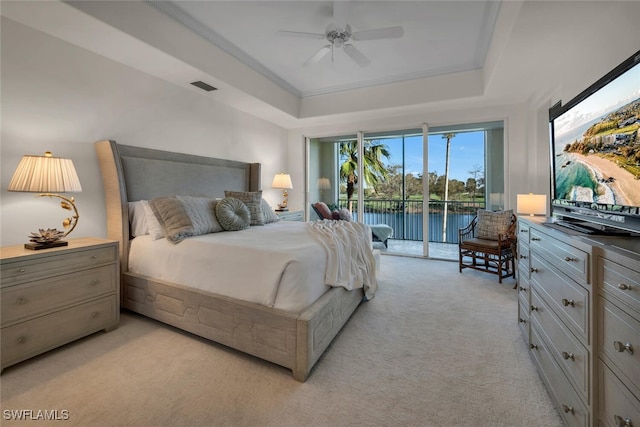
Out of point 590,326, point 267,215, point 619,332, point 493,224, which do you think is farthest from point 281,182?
point 619,332

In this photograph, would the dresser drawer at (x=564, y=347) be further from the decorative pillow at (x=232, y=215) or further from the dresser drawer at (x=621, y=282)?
the decorative pillow at (x=232, y=215)

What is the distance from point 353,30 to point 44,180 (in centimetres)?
309

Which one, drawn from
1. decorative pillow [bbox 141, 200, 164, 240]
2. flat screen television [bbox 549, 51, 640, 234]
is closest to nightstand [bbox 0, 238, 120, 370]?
decorative pillow [bbox 141, 200, 164, 240]

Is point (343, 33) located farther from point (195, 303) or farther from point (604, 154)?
point (195, 303)

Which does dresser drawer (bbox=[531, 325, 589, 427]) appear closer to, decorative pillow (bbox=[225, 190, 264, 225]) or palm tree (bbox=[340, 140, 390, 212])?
decorative pillow (bbox=[225, 190, 264, 225])

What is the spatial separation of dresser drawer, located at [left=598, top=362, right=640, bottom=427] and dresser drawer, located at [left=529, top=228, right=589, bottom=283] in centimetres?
34

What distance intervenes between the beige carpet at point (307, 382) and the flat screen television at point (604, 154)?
1031 millimetres

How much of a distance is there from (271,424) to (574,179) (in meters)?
2.31

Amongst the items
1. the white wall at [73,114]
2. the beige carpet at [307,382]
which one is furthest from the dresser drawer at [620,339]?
the white wall at [73,114]

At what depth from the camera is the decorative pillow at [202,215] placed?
2551 millimetres

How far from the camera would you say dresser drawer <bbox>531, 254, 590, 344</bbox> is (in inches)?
43.8

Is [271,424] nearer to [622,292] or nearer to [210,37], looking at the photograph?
[622,292]

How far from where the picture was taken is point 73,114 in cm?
246

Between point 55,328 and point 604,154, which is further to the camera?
point 55,328
